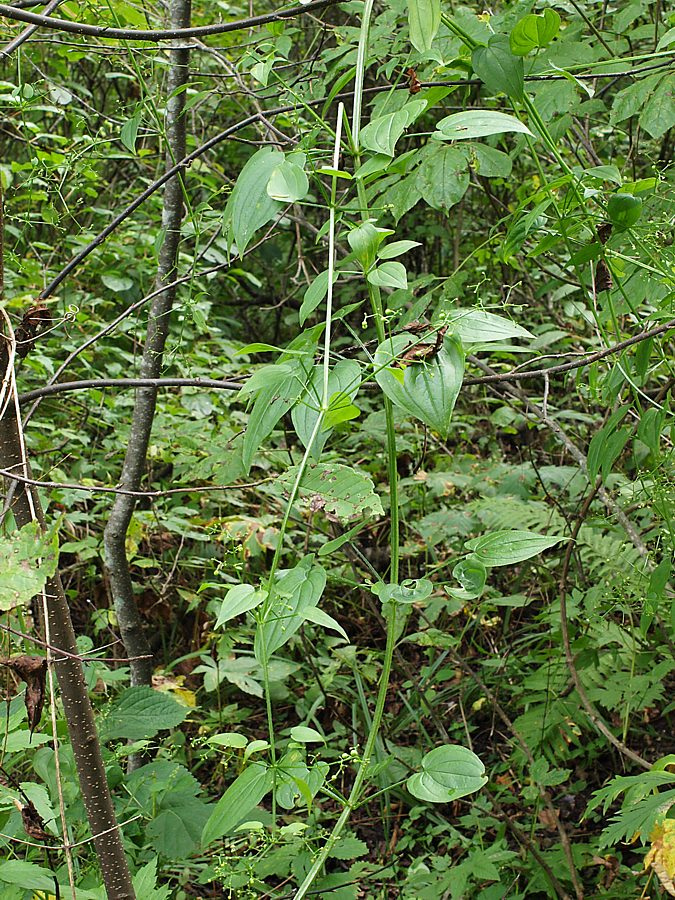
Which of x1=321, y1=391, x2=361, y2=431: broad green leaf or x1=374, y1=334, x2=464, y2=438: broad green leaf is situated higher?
x1=374, y1=334, x2=464, y2=438: broad green leaf

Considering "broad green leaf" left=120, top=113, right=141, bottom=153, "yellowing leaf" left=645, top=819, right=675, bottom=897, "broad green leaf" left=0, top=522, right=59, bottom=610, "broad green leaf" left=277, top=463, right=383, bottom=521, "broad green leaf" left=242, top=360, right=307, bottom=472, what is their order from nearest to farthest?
"broad green leaf" left=0, top=522, right=59, bottom=610
"broad green leaf" left=242, top=360, right=307, bottom=472
"broad green leaf" left=277, top=463, right=383, bottom=521
"yellowing leaf" left=645, top=819, right=675, bottom=897
"broad green leaf" left=120, top=113, right=141, bottom=153

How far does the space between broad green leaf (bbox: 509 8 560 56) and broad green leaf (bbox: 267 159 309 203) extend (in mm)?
323

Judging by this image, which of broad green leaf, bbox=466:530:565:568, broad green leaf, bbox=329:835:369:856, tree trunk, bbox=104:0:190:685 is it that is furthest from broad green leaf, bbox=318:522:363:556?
broad green leaf, bbox=329:835:369:856

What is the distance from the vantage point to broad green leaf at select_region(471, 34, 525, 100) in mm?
932

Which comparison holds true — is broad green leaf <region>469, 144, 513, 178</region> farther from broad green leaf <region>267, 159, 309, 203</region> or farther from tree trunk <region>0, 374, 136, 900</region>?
tree trunk <region>0, 374, 136, 900</region>

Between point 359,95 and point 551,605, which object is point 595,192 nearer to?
point 359,95

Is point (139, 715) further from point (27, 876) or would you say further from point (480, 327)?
point (480, 327)

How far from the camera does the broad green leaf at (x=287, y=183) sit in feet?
2.41

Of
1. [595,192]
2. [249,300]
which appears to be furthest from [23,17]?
[249,300]

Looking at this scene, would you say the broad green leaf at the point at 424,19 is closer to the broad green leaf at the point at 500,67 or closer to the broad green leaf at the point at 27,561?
the broad green leaf at the point at 500,67

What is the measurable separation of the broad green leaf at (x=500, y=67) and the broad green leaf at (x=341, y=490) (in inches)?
18.3

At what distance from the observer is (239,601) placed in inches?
29.3

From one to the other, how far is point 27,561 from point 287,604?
0.76 ft

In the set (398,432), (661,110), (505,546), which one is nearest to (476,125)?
(505,546)
